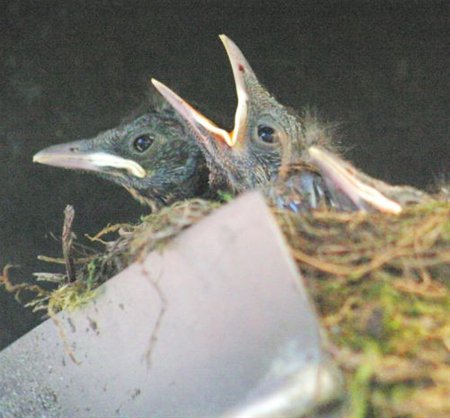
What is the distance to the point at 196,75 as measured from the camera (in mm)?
2285

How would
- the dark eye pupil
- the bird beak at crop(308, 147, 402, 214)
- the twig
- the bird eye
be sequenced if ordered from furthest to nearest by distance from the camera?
1. the bird eye
2. the dark eye pupil
3. the twig
4. the bird beak at crop(308, 147, 402, 214)

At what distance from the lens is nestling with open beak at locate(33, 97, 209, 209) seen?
1.95 meters

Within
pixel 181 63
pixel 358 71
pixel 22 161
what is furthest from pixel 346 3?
pixel 22 161

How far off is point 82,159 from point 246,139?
1.27 ft

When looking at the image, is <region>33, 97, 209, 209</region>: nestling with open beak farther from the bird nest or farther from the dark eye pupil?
the bird nest

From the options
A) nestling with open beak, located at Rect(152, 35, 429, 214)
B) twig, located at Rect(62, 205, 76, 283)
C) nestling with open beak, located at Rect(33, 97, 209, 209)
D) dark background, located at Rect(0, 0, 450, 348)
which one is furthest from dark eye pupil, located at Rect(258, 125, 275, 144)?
twig, located at Rect(62, 205, 76, 283)

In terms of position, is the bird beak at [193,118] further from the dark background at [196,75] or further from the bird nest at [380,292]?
the bird nest at [380,292]

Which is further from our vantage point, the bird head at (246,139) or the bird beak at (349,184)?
the bird head at (246,139)

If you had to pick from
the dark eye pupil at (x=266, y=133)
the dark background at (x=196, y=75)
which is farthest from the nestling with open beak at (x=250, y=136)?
the dark background at (x=196, y=75)

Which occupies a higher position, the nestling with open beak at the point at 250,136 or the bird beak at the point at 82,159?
the bird beak at the point at 82,159

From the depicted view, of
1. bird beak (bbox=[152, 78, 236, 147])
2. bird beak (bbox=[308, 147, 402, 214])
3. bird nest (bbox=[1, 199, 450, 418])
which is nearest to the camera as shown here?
bird nest (bbox=[1, 199, 450, 418])

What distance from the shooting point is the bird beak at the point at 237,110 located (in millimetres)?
1811

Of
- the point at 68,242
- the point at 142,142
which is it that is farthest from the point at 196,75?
the point at 68,242

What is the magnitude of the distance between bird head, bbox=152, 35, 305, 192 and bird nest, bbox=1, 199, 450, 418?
65cm
